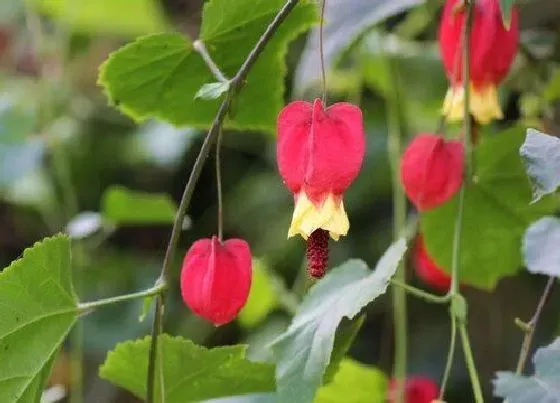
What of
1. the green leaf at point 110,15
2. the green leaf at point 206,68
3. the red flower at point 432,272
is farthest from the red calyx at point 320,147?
the green leaf at point 110,15

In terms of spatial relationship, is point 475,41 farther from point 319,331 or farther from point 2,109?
point 2,109

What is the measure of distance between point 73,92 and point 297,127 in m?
1.12

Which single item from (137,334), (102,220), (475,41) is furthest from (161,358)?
(137,334)

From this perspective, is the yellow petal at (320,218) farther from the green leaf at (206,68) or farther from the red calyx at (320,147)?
the green leaf at (206,68)

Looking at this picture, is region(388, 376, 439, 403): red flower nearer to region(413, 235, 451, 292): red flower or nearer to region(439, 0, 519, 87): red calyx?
region(413, 235, 451, 292): red flower

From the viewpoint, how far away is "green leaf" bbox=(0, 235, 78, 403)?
1.95ft

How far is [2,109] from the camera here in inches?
52.1

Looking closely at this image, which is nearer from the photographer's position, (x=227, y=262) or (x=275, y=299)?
(x=227, y=262)

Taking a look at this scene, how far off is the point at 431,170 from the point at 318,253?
0.17 metres

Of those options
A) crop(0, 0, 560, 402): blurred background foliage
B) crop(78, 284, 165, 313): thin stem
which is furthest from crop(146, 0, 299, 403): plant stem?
crop(0, 0, 560, 402): blurred background foliage

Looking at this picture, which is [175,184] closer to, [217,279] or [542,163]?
[217,279]

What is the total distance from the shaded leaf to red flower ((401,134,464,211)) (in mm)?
107

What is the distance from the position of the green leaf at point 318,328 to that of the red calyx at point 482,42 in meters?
0.16

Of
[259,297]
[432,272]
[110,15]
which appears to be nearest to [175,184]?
[110,15]
